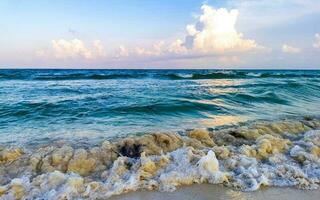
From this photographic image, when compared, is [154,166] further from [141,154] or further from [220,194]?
[220,194]

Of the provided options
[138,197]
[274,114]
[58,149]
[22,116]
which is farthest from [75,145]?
[274,114]

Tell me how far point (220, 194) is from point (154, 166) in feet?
3.66

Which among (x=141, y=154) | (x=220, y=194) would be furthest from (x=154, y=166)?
(x=220, y=194)

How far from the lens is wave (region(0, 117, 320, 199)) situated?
4414 millimetres

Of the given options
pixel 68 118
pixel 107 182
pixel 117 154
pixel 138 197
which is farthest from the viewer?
pixel 68 118

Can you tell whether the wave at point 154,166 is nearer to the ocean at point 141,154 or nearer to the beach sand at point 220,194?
the ocean at point 141,154

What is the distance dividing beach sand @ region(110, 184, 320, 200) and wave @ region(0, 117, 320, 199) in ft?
0.38

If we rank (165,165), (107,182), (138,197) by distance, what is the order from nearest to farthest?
(138,197), (107,182), (165,165)

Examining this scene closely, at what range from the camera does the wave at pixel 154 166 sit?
4414mm

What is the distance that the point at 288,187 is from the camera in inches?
179

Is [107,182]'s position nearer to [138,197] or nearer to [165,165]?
[138,197]

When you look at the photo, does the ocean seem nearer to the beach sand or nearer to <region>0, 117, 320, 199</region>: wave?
<region>0, 117, 320, 199</region>: wave

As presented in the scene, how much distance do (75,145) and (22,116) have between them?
3810 mm

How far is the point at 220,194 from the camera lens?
429 cm
